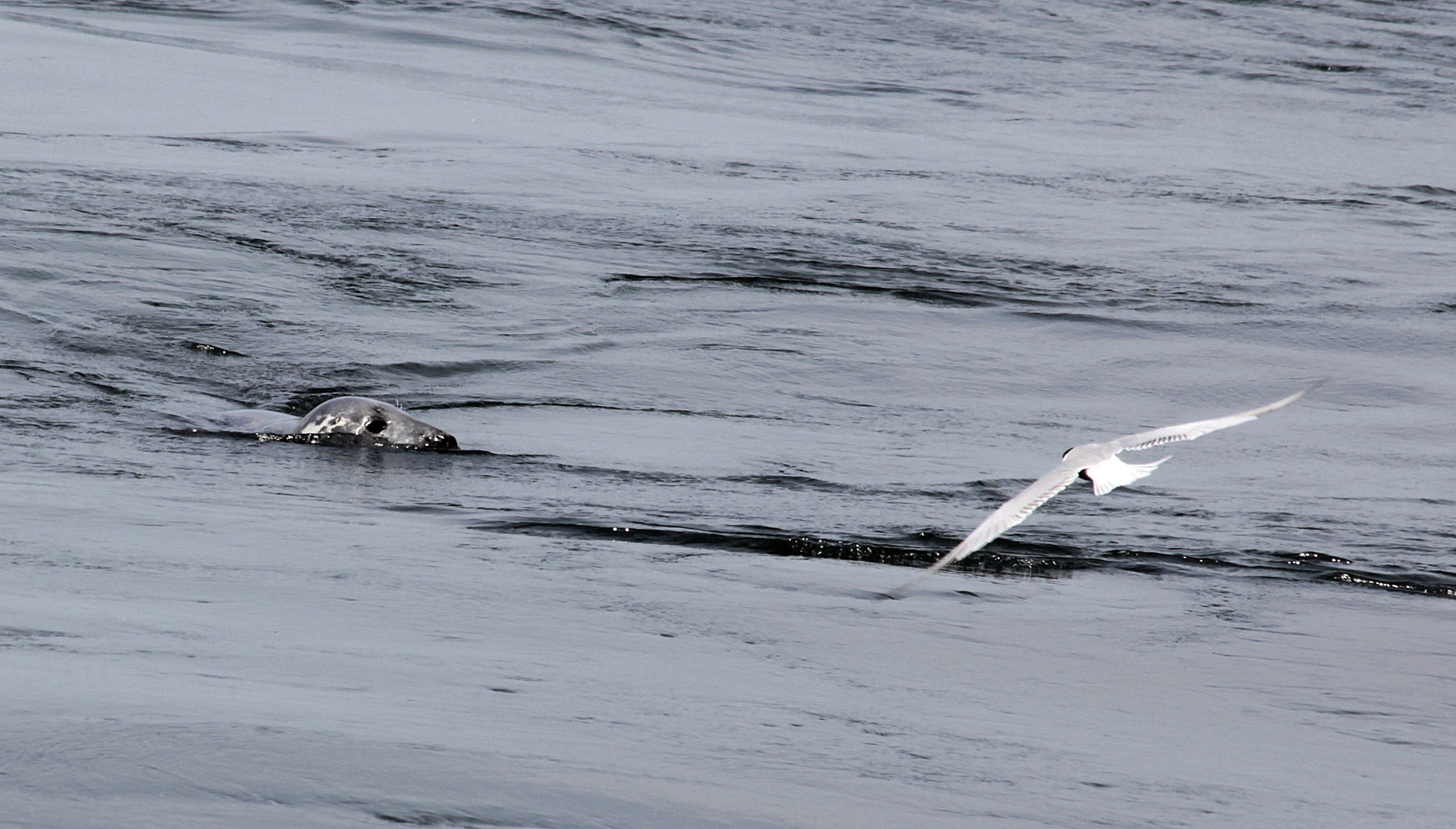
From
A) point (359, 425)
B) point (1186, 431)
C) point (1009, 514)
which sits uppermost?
point (1186, 431)

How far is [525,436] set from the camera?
8.77m

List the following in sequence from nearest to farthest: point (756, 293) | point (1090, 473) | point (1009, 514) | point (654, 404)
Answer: point (1009, 514)
point (1090, 473)
point (654, 404)
point (756, 293)

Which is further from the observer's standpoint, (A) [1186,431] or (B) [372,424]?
(B) [372,424]

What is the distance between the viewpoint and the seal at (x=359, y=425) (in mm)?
8453

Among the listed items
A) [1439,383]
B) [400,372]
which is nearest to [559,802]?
[400,372]

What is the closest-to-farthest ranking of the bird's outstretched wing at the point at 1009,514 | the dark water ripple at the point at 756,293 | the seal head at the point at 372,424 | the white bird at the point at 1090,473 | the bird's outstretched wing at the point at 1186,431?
the bird's outstretched wing at the point at 1009,514
the white bird at the point at 1090,473
the bird's outstretched wing at the point at 1186,431
the dark water ripple at the point at 756,293
the seal head at the point at 372,424

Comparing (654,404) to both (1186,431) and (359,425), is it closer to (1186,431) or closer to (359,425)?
(359,425)

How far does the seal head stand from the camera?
8.45 m

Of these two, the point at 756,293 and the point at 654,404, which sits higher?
the point at 756,293

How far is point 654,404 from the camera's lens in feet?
31.4

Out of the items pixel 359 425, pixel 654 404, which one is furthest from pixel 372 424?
pixel 654 404

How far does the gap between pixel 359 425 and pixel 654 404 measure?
164cm

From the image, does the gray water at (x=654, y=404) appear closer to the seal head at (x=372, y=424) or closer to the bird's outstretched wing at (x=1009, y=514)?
the seal head at (x=372, y=424)

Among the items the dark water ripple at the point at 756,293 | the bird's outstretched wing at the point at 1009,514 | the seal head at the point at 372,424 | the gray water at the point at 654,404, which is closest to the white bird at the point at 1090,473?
the bird's outstretched wing at the point at 1009,514
